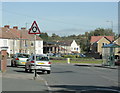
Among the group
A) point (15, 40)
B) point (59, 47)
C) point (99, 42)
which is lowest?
point (59, 47)

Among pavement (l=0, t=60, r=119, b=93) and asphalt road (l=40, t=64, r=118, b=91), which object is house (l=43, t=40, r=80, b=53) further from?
pavement (l=0, t=60, r=119, b=93)

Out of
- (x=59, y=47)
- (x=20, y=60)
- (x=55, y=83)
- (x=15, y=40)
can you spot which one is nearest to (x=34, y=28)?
(x=55, y=83)

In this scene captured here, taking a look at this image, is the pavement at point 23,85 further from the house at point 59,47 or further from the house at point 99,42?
the house at point 59,47

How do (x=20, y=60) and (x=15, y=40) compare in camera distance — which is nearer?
(x=20, y=60)

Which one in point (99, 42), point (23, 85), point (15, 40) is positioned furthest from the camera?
point (99, 42)

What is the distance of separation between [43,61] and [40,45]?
64.7m

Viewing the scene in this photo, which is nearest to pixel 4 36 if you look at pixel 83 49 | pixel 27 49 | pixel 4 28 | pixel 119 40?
pixel 4 28

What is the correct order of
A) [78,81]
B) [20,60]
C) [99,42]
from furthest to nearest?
[99,42]
[20,60]
[78,81]

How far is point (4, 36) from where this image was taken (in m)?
73.6

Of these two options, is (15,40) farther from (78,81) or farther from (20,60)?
(78,81)

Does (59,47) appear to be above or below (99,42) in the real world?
below

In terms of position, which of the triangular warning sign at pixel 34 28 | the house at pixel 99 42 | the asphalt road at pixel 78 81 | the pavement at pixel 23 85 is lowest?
the asphalt road at pixel 78 81

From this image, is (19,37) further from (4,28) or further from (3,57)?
(3,57)

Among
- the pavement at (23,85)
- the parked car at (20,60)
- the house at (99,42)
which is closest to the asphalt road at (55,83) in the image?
the pavement at (23,85)
